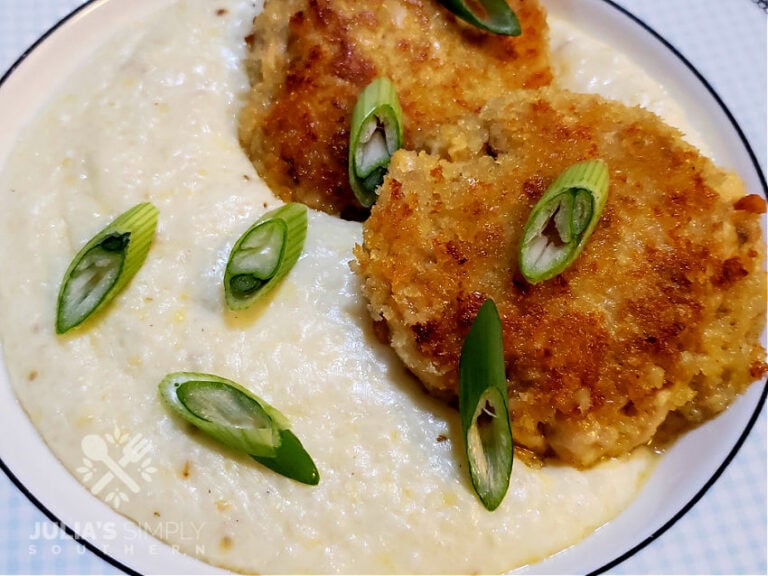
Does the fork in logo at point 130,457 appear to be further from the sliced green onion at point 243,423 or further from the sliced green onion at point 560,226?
the sliced green onion at point 560,226

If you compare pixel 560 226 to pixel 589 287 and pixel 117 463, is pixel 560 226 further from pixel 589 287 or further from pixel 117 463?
pixel 117 463

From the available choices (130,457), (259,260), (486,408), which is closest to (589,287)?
(486,408)

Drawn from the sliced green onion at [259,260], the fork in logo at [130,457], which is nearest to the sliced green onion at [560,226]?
the sliced green onion at [259,260]

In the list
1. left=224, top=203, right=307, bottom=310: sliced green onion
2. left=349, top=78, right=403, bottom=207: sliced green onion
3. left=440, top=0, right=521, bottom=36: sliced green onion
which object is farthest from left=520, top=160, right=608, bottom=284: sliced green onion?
left=440, top=0, right=521, bottom=36: sliced green onion

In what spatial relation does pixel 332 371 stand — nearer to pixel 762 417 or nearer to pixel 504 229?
pixel 504 229

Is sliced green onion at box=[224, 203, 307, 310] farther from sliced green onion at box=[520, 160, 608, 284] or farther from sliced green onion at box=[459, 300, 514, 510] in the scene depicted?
sliced green onion at box=[520, 160, 608, 284]

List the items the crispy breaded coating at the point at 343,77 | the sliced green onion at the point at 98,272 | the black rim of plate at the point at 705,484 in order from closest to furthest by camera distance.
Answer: the black rim of plate at the point at 705,484 < the sliced green onion at the point at 98,272 < the crispy breaded coating at the point at 343,77
